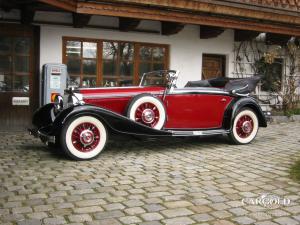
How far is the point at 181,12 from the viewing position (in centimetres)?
941

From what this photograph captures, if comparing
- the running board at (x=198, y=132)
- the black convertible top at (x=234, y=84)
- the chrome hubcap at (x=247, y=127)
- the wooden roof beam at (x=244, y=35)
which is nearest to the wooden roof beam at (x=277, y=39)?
the wooden roof beam at (x=244, y=35)

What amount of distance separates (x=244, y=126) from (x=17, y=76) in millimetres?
4971

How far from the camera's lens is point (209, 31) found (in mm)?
10883

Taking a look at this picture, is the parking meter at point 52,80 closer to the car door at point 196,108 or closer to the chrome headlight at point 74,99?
the chrome headlight at point 74,99

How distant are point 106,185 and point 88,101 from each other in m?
1.93

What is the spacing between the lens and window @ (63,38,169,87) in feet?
31.9

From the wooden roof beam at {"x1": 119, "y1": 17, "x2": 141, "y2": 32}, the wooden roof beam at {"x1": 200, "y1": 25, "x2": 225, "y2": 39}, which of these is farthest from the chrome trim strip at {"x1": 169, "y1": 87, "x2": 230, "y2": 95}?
the wooden roof beam at {"x1": 200, "y1": 25, "x2": 225, "y2": 39}

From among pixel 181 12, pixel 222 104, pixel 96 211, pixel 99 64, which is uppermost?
pixel 181 12

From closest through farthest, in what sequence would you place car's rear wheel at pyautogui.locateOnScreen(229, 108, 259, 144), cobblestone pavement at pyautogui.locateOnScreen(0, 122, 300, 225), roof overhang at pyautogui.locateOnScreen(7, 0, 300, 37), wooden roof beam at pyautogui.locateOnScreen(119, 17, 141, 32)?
cobblestone pavement at pyautogui.locateOnScreen(0, 122, 300, 225) < car's rear wheel at pyautogui.locateOnScreen(229, 108, 259, 144) < roof overhang at pyautogui.locateOnScreen(7, 0, 300, 37) < wooden roof beam at pyautogui.locateOnScreen(119, 17, 141, 32)

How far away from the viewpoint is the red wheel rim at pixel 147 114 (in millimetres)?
6488

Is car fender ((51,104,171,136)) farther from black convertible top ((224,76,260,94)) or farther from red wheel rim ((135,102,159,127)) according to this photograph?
black convertible top ((224,76,260,94))

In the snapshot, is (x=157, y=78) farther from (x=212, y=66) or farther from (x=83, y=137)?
(x=212, y=66)

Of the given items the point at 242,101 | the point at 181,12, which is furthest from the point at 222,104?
the point at 181,12

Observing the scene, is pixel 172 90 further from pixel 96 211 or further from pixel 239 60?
pixel 239 60
